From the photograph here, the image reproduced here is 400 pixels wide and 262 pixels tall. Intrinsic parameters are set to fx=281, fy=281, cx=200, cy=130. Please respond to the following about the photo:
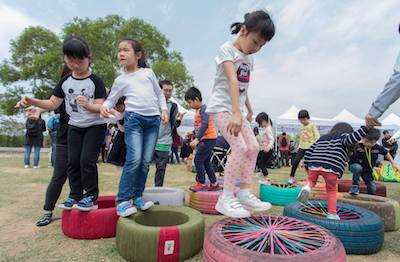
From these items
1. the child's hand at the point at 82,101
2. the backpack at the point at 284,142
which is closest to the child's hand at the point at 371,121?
the child's hand at the point at 82,101

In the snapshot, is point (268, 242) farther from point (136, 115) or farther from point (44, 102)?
point (44, 102)

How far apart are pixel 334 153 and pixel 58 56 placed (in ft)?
76.2

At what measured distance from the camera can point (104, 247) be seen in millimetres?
2482

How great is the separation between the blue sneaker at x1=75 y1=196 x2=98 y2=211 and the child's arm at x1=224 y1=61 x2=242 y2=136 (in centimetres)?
154

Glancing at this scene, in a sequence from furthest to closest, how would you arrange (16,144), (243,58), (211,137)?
(16,144)
(211,137)
(243,58)

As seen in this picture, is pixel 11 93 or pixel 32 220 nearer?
pixel 32 220

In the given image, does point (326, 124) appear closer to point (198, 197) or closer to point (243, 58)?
point (198, 197)

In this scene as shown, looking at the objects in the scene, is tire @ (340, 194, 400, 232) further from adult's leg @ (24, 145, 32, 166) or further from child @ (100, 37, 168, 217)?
adult's leg @ (24, 145, 32, 166)

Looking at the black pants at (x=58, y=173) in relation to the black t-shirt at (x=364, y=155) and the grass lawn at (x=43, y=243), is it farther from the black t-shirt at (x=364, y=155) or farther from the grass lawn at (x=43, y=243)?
the black t-shirt at (x=364, y=155)

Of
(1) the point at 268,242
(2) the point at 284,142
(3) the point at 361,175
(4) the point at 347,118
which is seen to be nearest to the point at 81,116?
(1) the point at 268,242

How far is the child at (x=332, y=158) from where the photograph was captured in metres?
2.95

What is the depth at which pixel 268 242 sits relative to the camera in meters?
2.01

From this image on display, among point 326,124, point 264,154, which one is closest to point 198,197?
point 264,154

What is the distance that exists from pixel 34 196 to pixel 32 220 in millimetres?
1530
